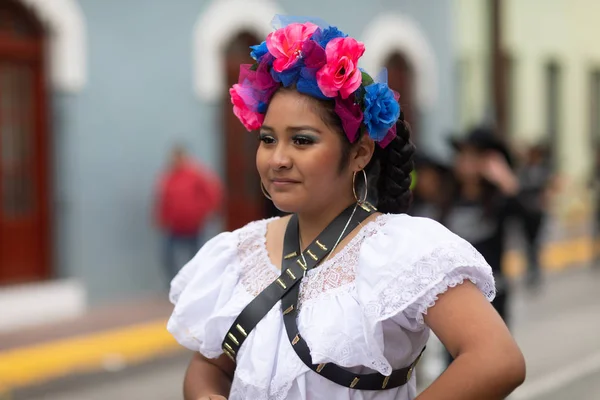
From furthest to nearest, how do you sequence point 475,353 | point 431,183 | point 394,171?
point 431,183, point 394,171, point 475,353

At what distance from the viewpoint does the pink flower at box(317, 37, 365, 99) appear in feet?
7.31

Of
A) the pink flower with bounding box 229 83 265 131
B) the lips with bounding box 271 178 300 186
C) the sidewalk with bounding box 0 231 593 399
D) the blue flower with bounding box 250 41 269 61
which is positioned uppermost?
the blue flower with bounding box 250 41 269 61

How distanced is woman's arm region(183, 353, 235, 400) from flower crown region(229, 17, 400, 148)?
66 centimetres

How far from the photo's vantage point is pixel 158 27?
475 inches

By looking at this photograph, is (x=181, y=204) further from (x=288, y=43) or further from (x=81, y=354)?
(x=288, y=43)

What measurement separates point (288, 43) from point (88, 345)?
7386mm

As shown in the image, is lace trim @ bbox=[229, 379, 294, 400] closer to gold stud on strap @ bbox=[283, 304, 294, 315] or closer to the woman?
the woman

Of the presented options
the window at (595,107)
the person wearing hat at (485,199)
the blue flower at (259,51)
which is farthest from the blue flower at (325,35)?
the window at (595,107)

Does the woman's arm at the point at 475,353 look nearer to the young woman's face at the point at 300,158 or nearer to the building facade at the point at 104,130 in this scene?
the young woman's face at the point at 300,158

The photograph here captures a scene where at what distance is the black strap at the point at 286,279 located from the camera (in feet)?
7.47

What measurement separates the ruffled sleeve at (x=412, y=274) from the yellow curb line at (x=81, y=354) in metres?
6.38

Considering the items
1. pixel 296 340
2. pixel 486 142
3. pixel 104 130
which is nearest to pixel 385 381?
pixel 296 340

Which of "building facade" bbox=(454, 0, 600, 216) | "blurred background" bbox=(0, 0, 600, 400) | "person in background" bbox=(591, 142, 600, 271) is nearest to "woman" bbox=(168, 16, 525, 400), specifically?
"blurred background" bbox=(0, 0, 600, 400)

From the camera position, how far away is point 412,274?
2094 millimetres
